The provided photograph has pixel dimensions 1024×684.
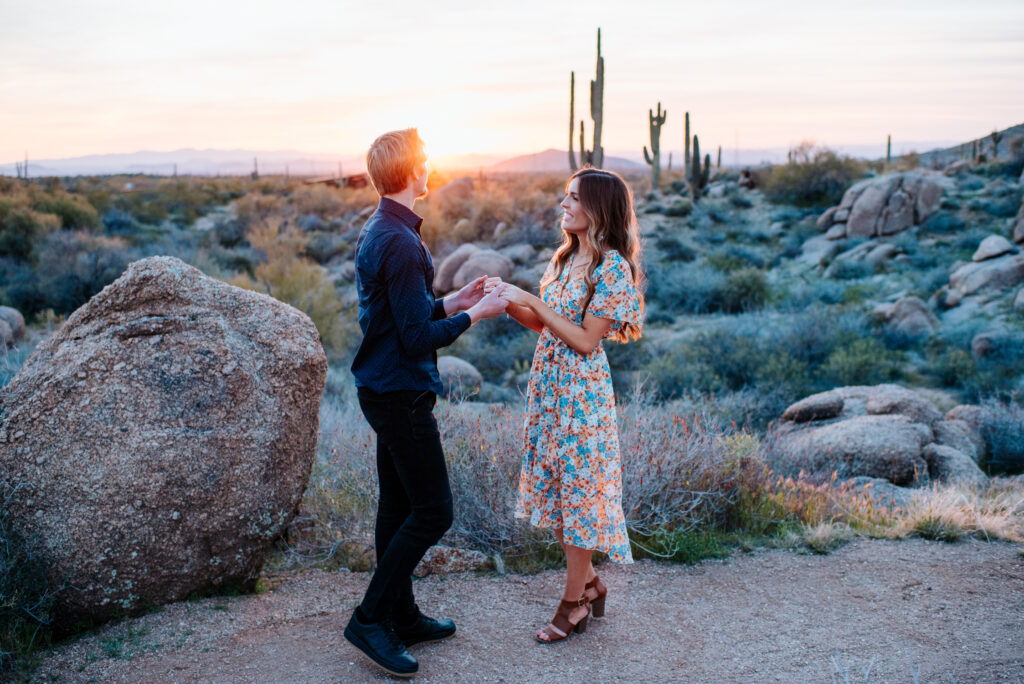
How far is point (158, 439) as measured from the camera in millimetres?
3838

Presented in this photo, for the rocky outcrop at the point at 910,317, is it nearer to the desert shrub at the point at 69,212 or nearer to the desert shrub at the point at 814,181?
the desert shrub at the point at 814,181

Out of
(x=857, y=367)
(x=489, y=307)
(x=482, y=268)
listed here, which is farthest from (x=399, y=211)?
(x=482, y=268)

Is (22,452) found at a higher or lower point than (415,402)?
lower

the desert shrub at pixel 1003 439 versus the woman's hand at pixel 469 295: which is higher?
the woman's hand at pixel 469 295

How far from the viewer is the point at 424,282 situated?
312 centimetres

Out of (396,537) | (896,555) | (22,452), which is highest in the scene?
A: (22,452)

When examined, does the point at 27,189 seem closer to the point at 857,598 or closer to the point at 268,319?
the point at 268,319

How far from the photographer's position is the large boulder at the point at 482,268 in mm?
16597

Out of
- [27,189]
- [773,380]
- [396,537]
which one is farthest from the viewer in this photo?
[27,189]

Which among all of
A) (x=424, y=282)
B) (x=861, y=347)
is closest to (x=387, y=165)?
(x=424, y=282)

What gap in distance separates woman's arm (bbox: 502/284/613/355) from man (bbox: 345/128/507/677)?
0.17 m

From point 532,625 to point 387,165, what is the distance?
93.5 inches

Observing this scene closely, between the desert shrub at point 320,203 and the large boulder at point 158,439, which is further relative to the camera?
the desert shrub at point 320,203

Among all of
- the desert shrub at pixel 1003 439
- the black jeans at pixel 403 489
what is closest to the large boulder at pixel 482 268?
the desert shrub at pixel 1003 439
